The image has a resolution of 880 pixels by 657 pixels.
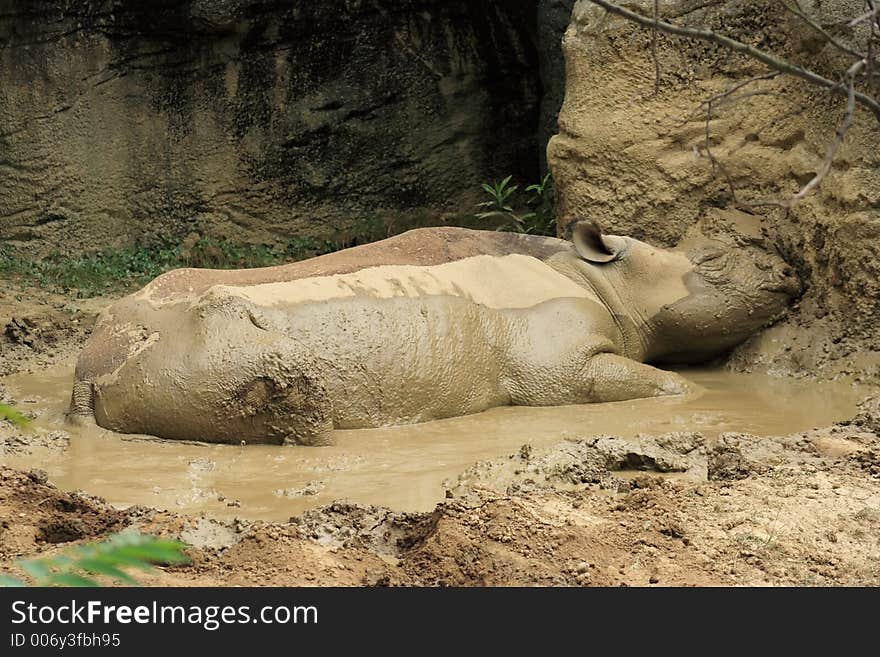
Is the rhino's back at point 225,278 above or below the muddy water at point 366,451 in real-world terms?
above

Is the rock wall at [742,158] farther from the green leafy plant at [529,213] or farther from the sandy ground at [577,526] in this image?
the sandy ground at [577,526]

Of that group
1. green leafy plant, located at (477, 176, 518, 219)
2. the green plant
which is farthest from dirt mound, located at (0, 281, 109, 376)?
green leafy plant, located at (477, 176, 518, 219)

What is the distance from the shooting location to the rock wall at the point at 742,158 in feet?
23.1

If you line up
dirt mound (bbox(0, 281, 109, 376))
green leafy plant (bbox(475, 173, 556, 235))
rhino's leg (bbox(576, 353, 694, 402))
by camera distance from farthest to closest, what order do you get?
green leafy plant (bbox(475, 173, 556, 235)) → dirt mound (bbox(0, 281, 109, 376)) → rhino's leg (bbox(576, 353, 694, 402))

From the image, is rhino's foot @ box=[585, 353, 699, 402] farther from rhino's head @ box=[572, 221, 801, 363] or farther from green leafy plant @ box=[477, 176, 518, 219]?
green leafy plant @ box=[477, 176, 518, 219]

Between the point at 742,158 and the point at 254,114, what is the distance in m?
4.62

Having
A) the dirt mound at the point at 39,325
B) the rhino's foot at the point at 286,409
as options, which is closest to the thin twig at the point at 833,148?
the rhino's foot at the point at 286,409

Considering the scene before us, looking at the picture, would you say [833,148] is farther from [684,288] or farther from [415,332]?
[684,288]

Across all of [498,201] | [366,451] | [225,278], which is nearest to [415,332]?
[366,451]

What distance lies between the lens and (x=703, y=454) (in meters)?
5.12

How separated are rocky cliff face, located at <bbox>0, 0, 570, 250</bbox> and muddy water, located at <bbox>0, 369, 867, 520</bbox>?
364 cm

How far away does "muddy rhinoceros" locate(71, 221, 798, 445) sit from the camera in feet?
18.5

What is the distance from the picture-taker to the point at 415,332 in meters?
6.16
